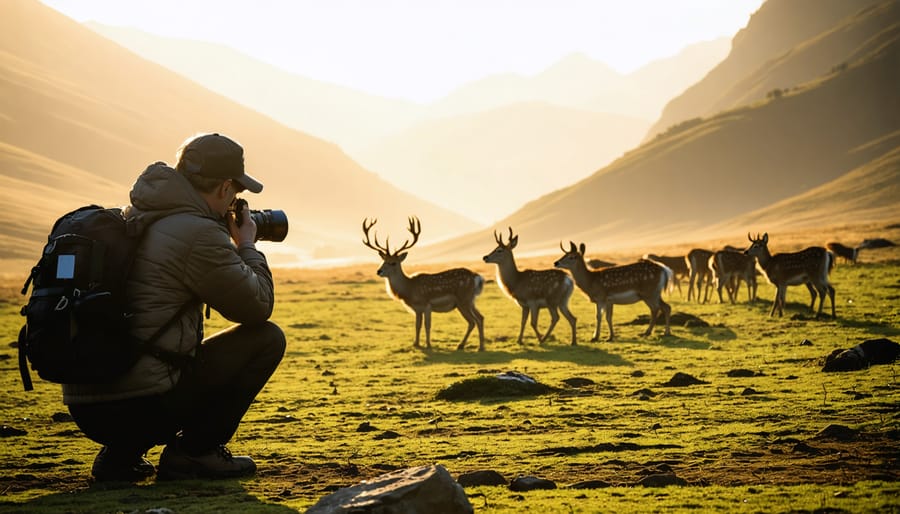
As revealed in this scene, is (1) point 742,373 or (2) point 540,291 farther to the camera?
(2) point 540,291

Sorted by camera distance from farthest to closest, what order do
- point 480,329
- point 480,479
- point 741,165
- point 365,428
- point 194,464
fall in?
point 741,165 < point 480,329 < point 365,428 < point 194,464 < point 480,479

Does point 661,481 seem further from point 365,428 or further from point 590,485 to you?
point 365,428

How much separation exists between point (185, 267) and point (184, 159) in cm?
83

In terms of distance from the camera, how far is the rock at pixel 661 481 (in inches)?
296

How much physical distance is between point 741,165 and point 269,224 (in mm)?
151870

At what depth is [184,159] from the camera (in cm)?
732

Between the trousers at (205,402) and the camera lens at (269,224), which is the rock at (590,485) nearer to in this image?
the trousers at (205,402)

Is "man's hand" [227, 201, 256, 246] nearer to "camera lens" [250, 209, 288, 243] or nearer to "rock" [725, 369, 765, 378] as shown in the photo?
"camera lens" [250, 209, 288, 243]

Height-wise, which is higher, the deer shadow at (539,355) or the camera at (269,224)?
the camera at (269,224)

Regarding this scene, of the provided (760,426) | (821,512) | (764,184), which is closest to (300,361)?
(760,426)

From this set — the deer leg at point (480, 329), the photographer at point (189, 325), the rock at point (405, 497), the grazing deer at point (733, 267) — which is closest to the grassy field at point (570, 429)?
the photographer at point (189, 325)

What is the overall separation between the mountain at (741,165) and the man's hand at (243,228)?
129 meters

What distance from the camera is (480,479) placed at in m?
7.70

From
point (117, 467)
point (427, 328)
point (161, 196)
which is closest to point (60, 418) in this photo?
point (117, 467)
